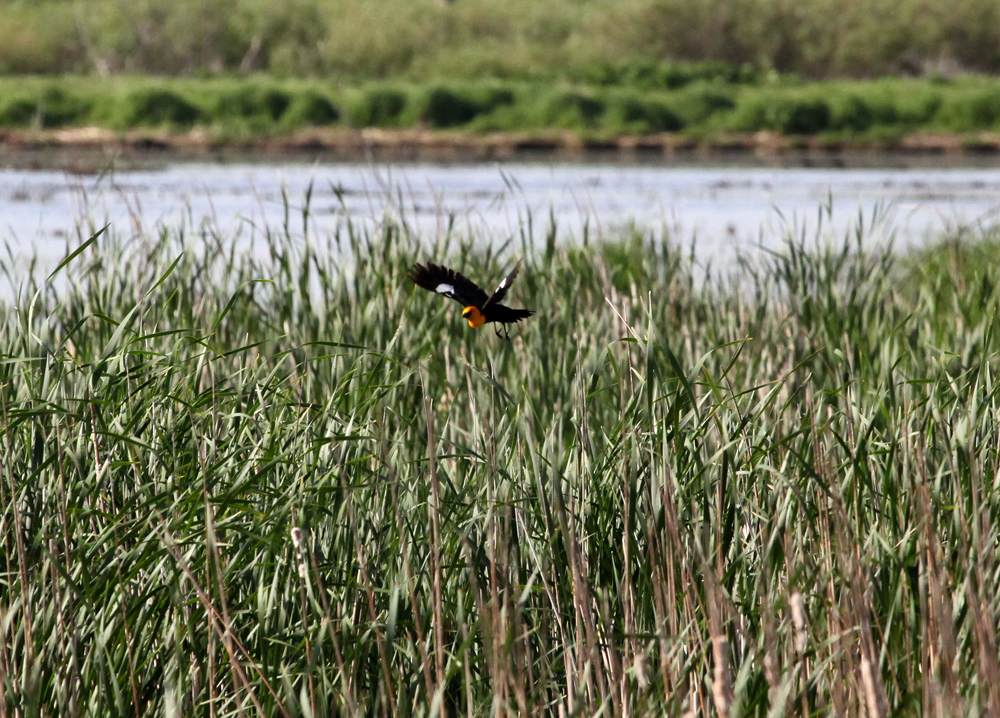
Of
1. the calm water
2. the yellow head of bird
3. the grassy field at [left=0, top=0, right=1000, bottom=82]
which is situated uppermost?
the grassy field at [left=0, top=0, right=1000, bottom=82]

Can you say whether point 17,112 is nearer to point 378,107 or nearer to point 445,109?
point 378,107

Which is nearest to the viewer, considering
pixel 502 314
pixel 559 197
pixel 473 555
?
pixel 473 555

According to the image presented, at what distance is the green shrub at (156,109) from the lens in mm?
31547

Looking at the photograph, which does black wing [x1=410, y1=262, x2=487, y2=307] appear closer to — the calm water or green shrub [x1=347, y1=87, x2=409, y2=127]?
the calm water

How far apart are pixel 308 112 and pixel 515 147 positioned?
615cm

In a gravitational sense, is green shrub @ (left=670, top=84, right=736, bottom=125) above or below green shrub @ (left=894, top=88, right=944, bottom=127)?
above

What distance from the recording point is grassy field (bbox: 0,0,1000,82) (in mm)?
45719

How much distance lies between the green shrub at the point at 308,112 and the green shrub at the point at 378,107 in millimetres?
974

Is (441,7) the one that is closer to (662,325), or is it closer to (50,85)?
(50,85)

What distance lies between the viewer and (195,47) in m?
47.2

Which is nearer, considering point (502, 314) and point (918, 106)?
point (502, 314)

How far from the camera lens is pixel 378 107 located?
34.4 m

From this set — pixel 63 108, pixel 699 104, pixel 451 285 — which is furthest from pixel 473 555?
pixel 699 104

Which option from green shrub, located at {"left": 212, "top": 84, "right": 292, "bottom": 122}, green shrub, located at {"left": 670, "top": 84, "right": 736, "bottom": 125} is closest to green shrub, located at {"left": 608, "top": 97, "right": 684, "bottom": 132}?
green shrub, located at {"left": 670, "top": 84, "right": 736, "bottom": 125}
